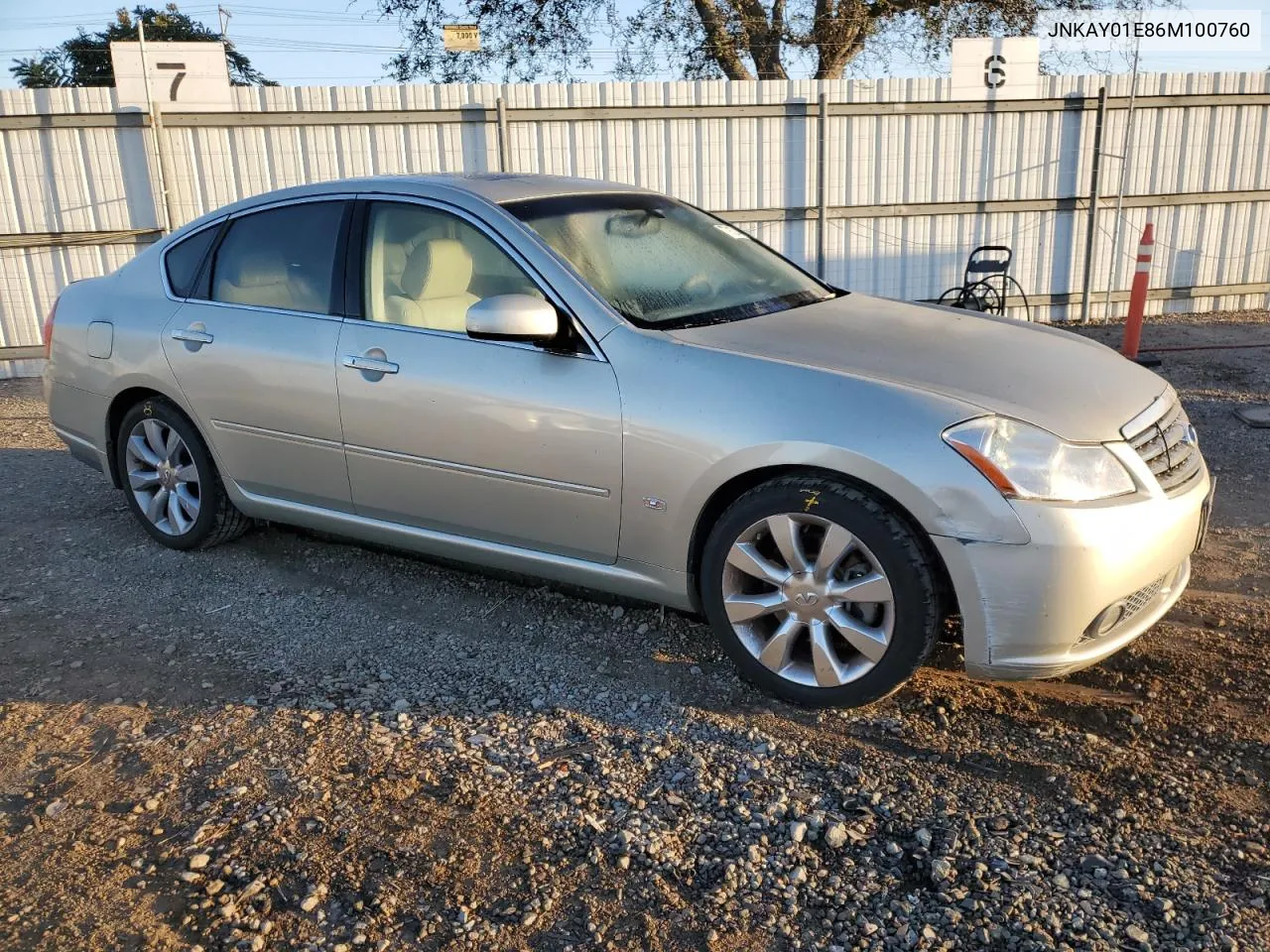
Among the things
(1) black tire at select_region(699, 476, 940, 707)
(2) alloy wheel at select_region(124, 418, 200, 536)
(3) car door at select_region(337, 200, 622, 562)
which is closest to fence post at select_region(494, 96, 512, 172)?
(2) alloy wheel at select_region(124, 418, 200, 536)

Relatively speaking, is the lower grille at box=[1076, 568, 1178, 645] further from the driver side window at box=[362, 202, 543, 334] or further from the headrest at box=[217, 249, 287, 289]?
the headrest at box=[217, 249, 287, 289]

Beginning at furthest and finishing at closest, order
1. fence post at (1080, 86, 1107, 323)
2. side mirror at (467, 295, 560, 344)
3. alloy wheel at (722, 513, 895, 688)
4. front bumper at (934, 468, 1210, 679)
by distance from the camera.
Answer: fence post at (1080, 86, 1107, 323) → side mirror at (467, 295, 560, 344) → alloy wheel at (722, 513, 895, 688) → front bumper at (934, 468, 1210, 679)

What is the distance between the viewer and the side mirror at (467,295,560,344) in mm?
3500

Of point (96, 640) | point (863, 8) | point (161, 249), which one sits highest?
point (863, 8)

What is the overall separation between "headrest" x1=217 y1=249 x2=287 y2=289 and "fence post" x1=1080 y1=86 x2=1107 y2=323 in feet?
29.1

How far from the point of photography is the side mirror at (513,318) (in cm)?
350

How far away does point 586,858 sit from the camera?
2.63m

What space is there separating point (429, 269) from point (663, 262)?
894 mm

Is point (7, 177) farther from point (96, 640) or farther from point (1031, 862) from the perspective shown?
point (1031, 862)

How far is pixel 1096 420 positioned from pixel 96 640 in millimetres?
3625

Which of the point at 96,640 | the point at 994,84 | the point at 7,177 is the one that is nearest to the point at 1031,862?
→ the point at 96,640

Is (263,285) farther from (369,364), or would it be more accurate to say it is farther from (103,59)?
(103,59)

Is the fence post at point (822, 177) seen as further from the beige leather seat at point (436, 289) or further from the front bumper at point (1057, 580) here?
the front bumper at point (1057, 580)

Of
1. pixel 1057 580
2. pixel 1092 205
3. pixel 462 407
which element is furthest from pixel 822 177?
pixel 1057 580
